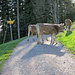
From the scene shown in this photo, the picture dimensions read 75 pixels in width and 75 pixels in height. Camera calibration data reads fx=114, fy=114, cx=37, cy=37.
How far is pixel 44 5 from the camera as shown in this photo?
28.9m

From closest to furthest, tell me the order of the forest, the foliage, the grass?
the grass → the foliage → the forest

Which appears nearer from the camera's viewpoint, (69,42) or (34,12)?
(69,42)

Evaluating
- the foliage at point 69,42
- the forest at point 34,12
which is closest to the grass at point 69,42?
the foliage at point 69,42

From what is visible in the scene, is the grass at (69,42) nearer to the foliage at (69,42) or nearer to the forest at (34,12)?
the foliage at (69,42)

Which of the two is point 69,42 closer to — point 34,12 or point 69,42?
point 69,42

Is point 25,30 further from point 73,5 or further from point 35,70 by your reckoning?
point 35,70

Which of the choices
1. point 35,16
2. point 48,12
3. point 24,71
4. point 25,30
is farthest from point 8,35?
point 24,71

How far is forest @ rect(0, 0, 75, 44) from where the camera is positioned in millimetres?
28500

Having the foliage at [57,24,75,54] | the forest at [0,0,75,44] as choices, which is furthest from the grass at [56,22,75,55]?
the forest at [0,0,75,44]

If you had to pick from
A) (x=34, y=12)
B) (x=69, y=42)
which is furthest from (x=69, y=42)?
(x=34, y=12)

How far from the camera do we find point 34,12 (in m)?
29.9

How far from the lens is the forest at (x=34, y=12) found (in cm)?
2850

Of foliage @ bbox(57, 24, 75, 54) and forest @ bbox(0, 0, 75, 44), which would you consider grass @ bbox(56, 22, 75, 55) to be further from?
forest @ bbox(0, 0, 75, 44)

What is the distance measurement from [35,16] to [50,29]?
71.0ft
